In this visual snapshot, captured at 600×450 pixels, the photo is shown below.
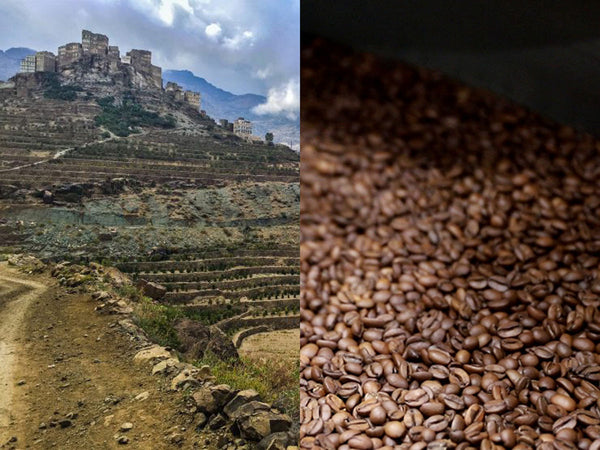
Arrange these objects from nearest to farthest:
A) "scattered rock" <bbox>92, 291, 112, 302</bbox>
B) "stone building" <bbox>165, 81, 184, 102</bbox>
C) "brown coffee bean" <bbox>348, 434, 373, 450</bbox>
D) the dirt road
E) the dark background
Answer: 1. the dirt road
2. "scattered rock" <bbox>92, 291, 112, 302</bbox>
3. "stone building" <bbox>165, 81, 184, 102</bbox>
4. "brown coffee bean" <bbox>348, 434, 373, 450</bbox>
5. the dark background

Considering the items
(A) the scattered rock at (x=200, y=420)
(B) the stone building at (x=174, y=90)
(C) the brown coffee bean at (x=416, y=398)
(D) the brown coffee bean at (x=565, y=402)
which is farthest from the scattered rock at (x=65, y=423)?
(D) the brown coffee bean at (x=565, y=402)

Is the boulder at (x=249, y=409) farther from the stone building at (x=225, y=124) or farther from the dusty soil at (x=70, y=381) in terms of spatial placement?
the stone building at (x=225, y=124)

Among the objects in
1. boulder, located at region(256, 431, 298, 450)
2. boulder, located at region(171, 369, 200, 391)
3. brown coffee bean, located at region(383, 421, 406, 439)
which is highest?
boulder, located at region(171, 369, 200, 391)

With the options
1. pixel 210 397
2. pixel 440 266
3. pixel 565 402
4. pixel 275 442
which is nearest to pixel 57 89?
pixel 210 397

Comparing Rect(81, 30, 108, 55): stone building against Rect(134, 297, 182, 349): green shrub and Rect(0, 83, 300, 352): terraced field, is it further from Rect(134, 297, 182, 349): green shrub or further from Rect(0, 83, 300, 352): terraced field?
Rect(134, 297, 182, 349): green shrub

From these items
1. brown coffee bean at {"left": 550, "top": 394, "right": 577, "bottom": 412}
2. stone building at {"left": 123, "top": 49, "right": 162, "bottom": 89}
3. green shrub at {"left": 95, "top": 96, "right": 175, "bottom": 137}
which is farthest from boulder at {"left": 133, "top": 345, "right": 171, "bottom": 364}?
brown coffee bean at {"left": 550, "top": 394, "right": 577, "bottom": 412}

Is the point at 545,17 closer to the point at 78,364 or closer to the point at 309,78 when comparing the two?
the point at 309,78

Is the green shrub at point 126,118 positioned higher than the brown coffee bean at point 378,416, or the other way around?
the green shrub at point 126,118
